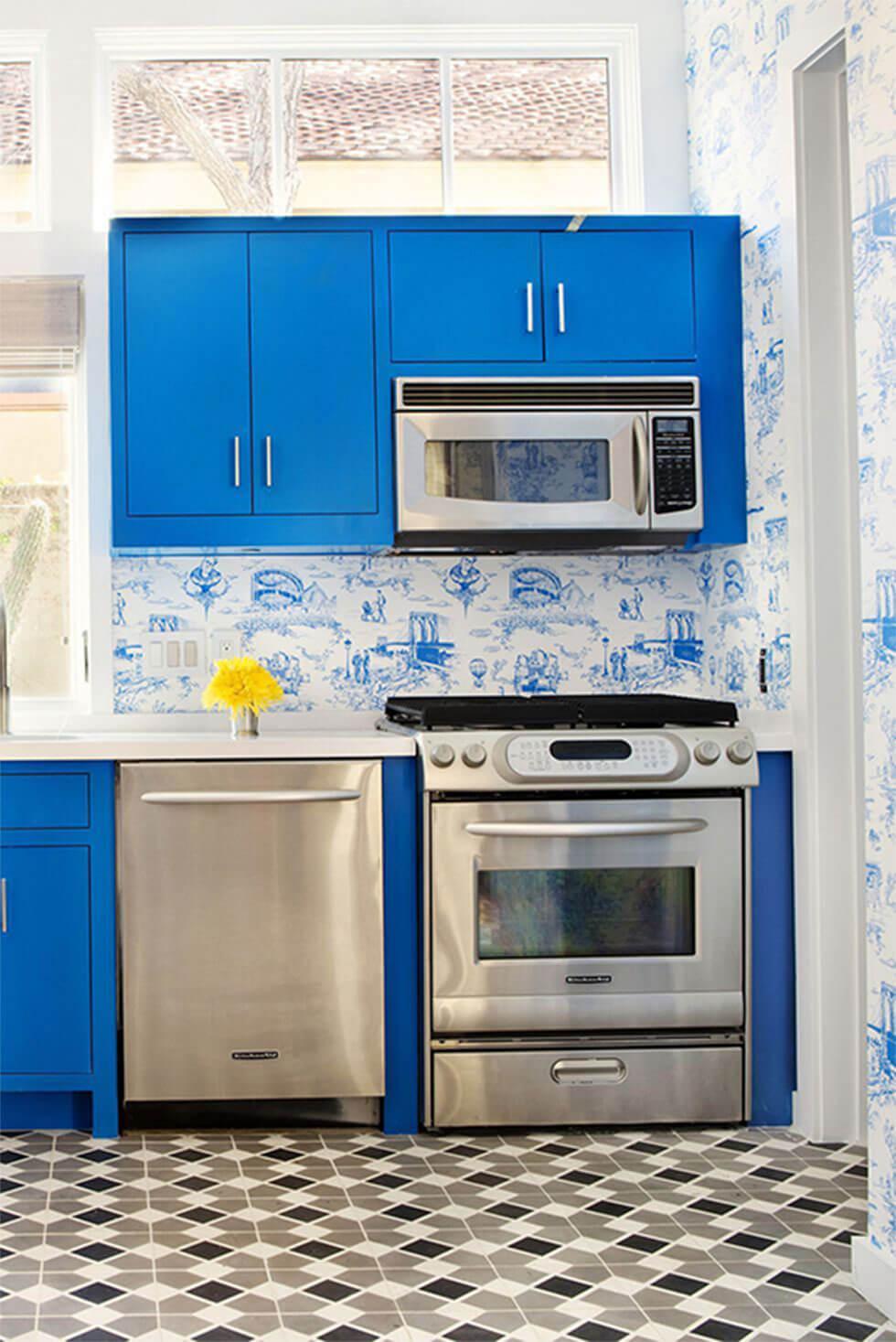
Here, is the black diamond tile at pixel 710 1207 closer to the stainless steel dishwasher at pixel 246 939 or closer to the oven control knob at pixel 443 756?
the stainless steel dishwasher at pixel 246 939

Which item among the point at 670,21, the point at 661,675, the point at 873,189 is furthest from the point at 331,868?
the point at 670,21

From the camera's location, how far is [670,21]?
397 centimetres

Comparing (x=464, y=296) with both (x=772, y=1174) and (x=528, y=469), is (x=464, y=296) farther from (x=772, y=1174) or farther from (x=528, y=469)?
(x=772, y=1174)

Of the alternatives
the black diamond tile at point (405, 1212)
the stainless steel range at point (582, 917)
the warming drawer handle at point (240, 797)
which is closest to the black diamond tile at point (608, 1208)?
the black diamond tile at point (405, 1212)

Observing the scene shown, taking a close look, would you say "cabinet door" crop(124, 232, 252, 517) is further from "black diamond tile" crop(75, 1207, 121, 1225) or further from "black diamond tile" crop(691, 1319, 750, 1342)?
"black diamond tile" crop(691, 1319, 750, 1342)

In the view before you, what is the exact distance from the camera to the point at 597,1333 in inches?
84.8

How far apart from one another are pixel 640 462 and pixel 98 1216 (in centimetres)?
210

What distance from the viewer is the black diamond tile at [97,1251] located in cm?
246

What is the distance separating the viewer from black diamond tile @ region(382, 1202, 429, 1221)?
8.60ft

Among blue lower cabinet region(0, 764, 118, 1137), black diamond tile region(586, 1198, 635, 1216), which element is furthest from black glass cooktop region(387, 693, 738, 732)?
black diamond tile region(586, 1198, 635, 1216)

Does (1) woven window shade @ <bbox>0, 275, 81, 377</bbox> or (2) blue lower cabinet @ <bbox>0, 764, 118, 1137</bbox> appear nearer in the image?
(2) blue lower cabinet @ <bbox>0, 764, 118, 1137</bbox>

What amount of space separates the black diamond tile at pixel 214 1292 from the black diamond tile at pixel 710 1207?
2.88 feet

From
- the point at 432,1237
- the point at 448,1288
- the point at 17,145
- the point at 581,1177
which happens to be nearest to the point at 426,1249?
the point at 432,1237

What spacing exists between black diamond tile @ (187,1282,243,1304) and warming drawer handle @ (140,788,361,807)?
3.50 ft
